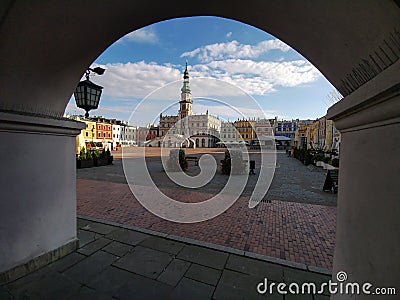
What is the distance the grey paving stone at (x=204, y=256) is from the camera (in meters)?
3.15

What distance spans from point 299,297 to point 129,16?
13.6 feet

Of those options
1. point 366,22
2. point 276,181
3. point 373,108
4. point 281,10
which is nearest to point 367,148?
point 373,108

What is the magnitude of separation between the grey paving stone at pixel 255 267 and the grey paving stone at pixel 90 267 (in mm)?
1977

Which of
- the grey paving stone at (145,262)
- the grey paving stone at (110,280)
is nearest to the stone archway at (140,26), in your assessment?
the grey paving stone at (110,280)

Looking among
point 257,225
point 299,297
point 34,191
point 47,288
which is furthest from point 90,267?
point 257,225

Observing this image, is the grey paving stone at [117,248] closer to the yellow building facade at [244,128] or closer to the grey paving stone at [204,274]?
the grey paving stone at [204,274]

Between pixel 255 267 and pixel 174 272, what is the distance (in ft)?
4.23

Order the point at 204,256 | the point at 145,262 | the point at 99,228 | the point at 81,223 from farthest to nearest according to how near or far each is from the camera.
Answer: the point at 81,223 → the point at 99,228 → the point at 204,256 → the point at 145,262

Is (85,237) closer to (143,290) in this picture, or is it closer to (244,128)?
(143,290)

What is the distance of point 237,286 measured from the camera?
265 cm

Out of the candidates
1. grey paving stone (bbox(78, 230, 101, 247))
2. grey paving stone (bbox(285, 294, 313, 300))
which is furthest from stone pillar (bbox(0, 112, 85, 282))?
grey paving stone (bbox(285, 294, 313, 300))

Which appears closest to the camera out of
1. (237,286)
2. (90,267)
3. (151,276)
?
(237,286)

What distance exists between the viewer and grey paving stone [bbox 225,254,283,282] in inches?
114

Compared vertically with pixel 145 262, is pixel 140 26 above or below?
above
